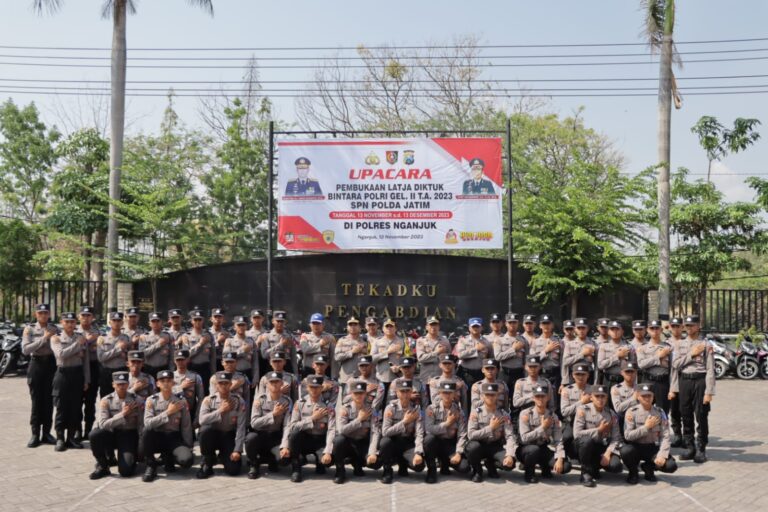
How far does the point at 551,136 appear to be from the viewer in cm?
2917

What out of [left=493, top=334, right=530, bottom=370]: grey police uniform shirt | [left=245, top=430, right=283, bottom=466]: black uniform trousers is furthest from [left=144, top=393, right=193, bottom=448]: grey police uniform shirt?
[left=493, top=334, right=530, bottom=370]: grey police uniform shirt

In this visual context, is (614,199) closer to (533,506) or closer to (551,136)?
(533,506)

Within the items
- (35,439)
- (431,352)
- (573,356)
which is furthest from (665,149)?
(35,439)

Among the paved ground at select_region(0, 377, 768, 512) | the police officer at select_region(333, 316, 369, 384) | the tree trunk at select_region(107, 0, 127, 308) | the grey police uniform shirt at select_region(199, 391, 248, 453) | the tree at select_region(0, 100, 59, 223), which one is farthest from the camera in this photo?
the tree at select_region(0, 100, 59, 223)

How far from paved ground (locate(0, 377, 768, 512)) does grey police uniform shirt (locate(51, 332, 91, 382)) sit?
115 cm

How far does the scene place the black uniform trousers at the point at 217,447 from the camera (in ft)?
25.7

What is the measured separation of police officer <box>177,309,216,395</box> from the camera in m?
10.1

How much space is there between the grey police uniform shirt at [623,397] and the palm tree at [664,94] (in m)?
9.94

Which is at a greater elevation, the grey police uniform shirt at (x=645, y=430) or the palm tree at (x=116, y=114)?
the palm tree at (x=116, y=114)

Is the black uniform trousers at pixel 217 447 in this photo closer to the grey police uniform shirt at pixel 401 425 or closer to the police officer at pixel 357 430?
the police officer at pixel 357 430

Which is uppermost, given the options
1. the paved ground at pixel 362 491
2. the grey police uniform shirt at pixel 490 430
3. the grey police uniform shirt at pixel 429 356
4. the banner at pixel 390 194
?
the banner at pixel 390 194

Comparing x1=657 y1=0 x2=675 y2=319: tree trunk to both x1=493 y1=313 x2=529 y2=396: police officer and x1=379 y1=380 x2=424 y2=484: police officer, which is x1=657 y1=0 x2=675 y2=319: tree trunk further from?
x1=379 y1=380 x2=424 y2=484: police officer

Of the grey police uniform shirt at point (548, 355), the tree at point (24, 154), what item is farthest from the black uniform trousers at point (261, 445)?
the tree at point (24, 154)

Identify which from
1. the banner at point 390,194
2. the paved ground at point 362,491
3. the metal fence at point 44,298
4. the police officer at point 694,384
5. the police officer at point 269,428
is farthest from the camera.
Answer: the metal fence at point 44,298
